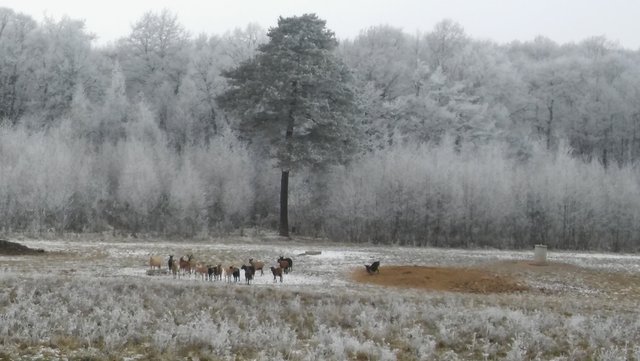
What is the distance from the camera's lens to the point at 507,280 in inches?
842

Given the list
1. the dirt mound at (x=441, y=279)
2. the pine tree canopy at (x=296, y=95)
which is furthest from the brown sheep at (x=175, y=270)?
the pine tree canopy at (x=296, y=95)

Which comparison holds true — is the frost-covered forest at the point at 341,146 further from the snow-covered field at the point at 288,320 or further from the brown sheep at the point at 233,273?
the snow-covered field at the point at 288,320

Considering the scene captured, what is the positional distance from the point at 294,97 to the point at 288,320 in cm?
2718

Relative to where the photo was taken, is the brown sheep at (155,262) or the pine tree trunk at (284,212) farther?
the pine tree trunk at (284,212)

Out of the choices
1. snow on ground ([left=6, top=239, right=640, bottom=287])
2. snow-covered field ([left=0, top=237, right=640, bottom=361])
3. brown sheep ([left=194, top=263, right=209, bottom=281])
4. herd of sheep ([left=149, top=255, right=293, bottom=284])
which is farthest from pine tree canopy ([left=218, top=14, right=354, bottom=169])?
snow-covered field ([left=0, top=237, right=640, bottom=361])

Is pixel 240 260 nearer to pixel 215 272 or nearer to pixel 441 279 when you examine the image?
pixel 215 272

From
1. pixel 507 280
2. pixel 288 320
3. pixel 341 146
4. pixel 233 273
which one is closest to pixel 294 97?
pixel 341 146

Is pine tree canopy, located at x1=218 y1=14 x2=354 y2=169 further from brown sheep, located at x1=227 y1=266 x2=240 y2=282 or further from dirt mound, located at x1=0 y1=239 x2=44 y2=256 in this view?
brown sheep, located at x1=227 y1=266 x2=240 y2=282

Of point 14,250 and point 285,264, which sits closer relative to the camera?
point 285,264

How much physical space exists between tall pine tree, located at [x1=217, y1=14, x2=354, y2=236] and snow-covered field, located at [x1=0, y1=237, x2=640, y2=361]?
19.8m

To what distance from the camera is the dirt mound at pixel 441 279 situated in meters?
19.8

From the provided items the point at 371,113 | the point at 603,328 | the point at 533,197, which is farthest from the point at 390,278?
the point at 371,113

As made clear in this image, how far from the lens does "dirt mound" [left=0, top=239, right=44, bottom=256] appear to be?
23875 mm

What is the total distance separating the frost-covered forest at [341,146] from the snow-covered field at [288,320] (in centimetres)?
2124
